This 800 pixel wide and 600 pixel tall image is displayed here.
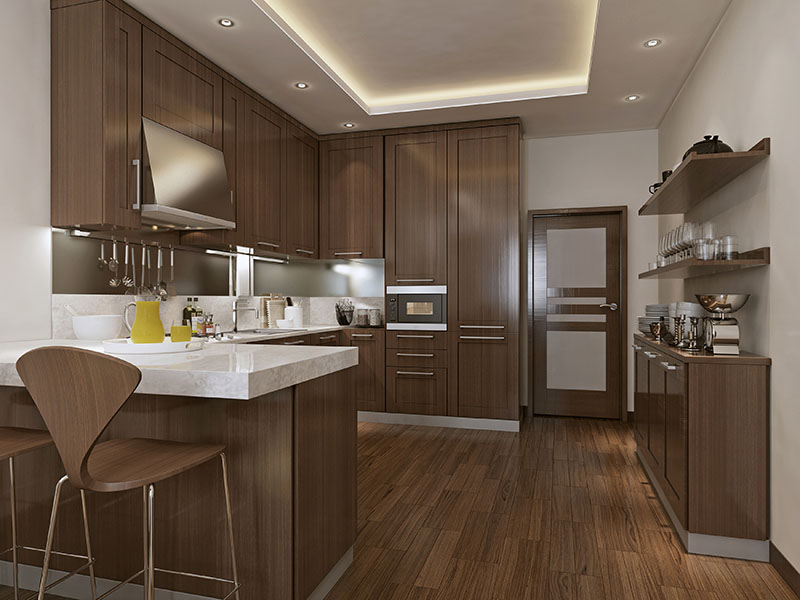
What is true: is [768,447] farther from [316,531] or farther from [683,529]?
[316,531]

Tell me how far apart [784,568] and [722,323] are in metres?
1.02

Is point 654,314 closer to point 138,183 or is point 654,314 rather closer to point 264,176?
point 264,176

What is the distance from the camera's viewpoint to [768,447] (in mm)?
2352

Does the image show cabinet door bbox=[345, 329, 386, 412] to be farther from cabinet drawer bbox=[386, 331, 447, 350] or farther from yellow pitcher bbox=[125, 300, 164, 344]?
yellow pitcher bbox=[125, 300, 164, 344]

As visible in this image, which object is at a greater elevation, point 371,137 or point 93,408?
point 371,137

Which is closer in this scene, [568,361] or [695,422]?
[695,422]

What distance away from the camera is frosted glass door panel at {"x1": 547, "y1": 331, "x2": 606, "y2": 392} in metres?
5.17

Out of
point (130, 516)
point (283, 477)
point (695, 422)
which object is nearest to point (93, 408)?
point (283, 477)

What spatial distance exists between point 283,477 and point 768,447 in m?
2.03

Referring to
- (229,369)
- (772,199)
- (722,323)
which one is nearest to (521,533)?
(722,323)

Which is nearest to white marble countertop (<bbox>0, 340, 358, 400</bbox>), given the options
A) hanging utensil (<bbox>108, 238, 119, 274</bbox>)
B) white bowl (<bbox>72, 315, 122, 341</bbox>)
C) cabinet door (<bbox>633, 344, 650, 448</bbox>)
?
white bowl (<bbox>72, 315, 122, 341</bbox>)

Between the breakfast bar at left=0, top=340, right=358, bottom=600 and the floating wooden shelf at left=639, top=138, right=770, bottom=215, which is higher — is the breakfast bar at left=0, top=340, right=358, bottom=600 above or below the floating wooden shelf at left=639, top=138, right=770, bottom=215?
below

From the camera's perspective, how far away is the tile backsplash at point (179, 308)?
2.92 meters

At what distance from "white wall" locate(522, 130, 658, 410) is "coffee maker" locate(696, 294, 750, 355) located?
2.49 metres
